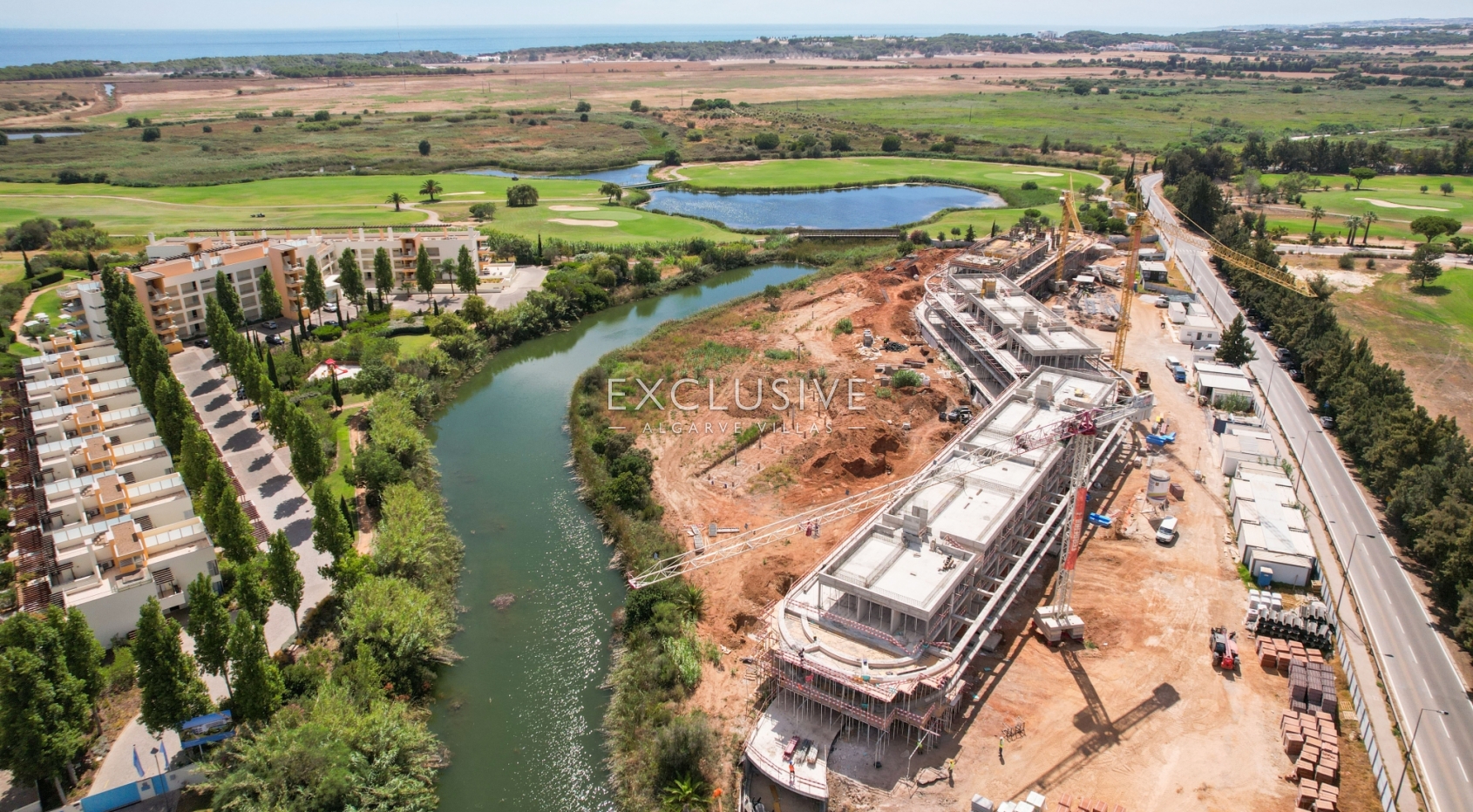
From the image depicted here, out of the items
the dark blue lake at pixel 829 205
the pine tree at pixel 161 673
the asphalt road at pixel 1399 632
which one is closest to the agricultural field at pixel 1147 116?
the dark blue lake at pixel 829 205

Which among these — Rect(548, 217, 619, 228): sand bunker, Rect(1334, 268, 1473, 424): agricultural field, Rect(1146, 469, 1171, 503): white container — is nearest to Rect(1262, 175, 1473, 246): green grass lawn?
Rect(1334, 268, 1473, 424): agricultural field

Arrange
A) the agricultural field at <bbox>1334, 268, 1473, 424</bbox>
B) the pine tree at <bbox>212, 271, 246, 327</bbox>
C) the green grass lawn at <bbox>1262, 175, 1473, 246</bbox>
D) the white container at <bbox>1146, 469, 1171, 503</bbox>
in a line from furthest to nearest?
the green grass lawn at <bbox>1262, 175, 1473, 246</bbox> < the pine tree at <bbox>212, 271, 246, 327</bbox> < the agricultural field at <bbox>1334, 268, 1473, 424</bbox> < the white container at <bbox>1146, 469, 1171, 503</bbox>

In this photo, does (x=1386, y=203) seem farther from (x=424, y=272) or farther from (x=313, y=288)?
(x=313, y=288)

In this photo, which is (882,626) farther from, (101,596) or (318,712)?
(101,596)

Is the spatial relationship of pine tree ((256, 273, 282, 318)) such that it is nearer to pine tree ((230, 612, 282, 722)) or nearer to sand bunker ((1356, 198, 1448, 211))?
pine tree ((230, 612, 282, 722))

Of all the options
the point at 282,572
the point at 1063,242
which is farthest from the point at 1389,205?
the point at 282,572

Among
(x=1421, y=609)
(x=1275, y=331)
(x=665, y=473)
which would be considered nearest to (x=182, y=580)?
(x=665, y=473)
